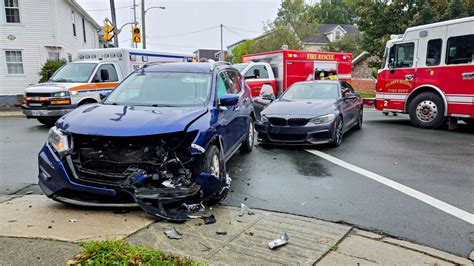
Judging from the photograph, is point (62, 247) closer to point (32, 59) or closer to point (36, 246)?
point (36, 246)

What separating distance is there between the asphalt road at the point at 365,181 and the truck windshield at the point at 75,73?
3.03 meters

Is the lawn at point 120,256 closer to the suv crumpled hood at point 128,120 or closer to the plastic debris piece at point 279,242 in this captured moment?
the plastic debris piece at point 279,242

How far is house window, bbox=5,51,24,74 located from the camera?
64.9ft

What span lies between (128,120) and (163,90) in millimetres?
1349

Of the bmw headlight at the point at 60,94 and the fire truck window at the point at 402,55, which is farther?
the bmw headlight at the point at 60,94

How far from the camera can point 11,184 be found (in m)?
5.50

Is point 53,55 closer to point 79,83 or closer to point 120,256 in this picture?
point 79,83

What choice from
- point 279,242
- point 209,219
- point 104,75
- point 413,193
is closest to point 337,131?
point 413,193

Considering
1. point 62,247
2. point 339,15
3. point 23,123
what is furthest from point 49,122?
point 339,15

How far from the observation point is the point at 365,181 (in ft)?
18.6

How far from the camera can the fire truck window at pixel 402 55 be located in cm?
1084

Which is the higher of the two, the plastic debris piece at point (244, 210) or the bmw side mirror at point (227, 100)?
the bmw side mirror at point (227, 100)

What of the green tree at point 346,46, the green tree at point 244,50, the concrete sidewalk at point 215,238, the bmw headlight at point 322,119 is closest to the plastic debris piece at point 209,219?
the concrete sidewalk at point 215,238

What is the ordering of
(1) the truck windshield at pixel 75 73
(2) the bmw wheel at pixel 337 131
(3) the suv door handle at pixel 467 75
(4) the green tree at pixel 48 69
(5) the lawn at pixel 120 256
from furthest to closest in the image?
(4) the green tree at pixel 48 69 → (1) the truck windshield at pixel 75 73 → (3) the suv door handle at pixel 467 75 → (2) the bmw wheel at pixel 337 131 → (5) the lawn at pixel 120 256
